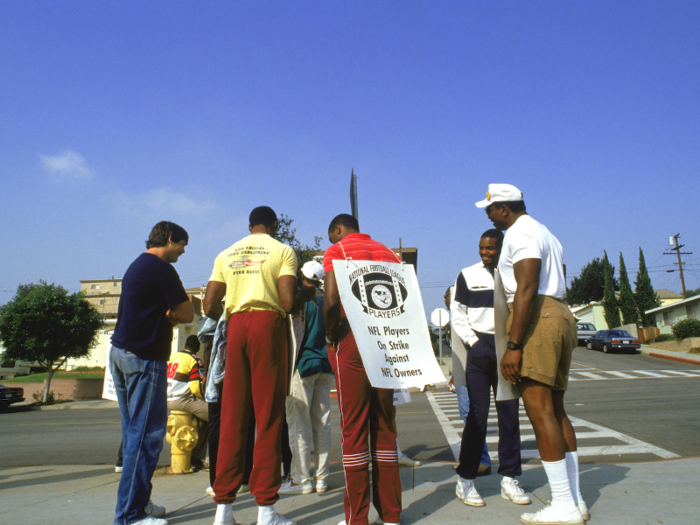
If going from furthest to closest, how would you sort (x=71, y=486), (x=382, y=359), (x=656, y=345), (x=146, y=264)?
(x=656, y=345) < (x=71, y=486) < (x=146, y=264) < (x=382, y=359)

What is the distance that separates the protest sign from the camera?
3027 mm

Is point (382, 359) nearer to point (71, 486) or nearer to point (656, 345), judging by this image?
point (71, 486)

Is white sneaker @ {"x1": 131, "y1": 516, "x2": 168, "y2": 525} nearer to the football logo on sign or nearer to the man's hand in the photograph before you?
the football logo on sign

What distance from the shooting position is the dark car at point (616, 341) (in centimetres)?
3161

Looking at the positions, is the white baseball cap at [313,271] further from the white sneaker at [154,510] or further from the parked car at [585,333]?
the parked car at [585,333]

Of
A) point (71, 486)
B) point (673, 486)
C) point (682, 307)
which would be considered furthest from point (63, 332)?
point (682, 307)

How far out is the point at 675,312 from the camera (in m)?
45.2

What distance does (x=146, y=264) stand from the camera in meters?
3.39

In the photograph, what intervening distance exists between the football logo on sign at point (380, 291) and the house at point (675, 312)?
44.2m

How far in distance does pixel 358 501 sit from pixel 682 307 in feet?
168

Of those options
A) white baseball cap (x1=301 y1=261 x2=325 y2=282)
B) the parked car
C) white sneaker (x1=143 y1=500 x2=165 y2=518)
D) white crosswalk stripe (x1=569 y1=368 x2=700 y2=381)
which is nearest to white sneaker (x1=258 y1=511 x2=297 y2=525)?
white sneaker (x1=143 y1=500 x2=165 y2=518)

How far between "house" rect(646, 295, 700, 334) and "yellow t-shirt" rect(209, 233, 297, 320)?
4475 centimetres

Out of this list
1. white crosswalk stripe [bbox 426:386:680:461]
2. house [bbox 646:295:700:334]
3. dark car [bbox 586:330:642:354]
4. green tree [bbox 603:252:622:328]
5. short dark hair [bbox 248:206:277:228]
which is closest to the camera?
short dark hair [bbox 248:206:277:228]

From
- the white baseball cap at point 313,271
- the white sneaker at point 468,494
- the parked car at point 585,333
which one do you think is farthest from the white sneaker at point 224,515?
the parked car at point 585,333
